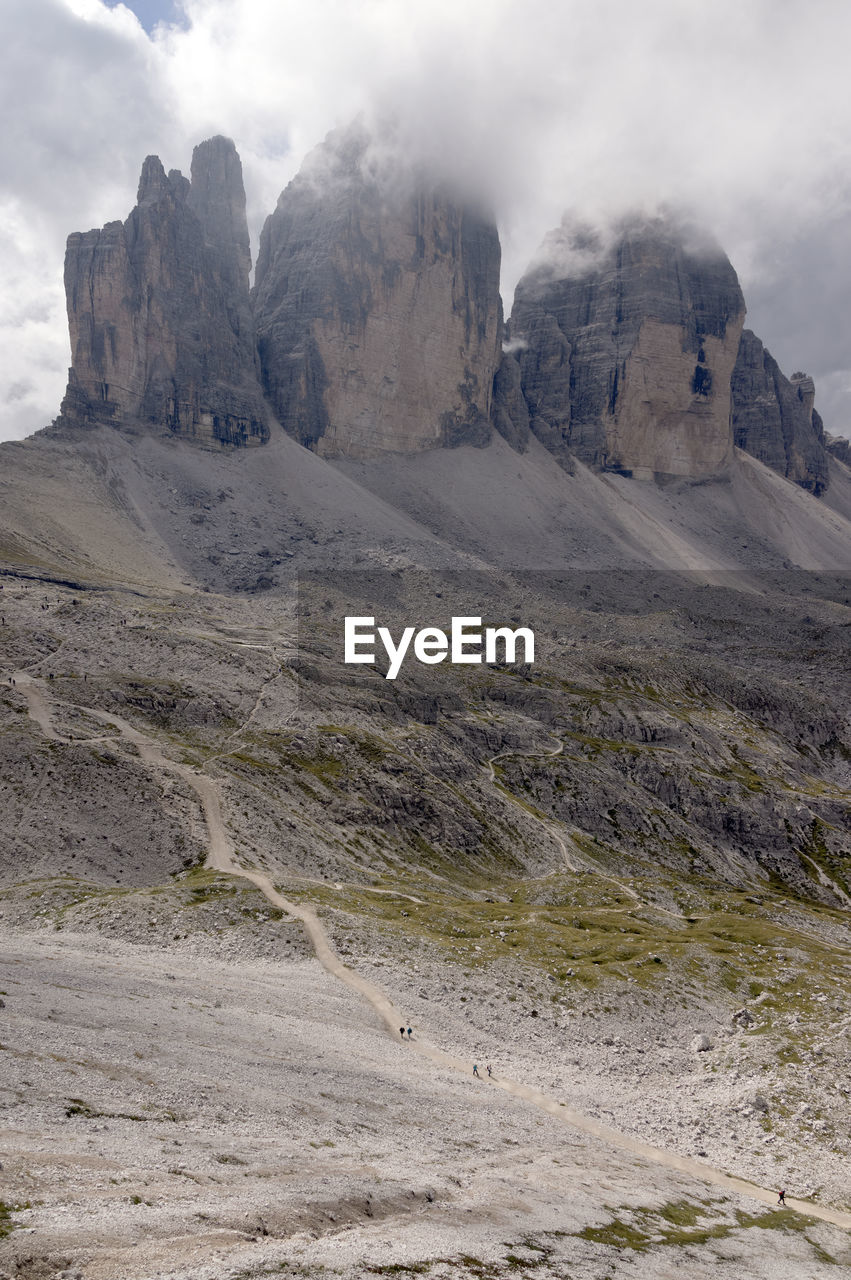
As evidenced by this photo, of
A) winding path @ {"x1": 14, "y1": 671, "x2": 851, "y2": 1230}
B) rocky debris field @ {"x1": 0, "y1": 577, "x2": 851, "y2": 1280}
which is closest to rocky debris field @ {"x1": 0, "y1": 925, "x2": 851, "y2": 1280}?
rocky debris field @ {"x1": 0, "y1": 577, "x2": 851, "y2": 1280}

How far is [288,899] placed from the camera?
236 ft

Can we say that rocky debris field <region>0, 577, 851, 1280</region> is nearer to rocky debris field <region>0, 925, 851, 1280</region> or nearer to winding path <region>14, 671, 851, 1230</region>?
rocky debris field <region>0, 925, 851, 1280</region>

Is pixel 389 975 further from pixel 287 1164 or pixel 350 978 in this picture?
pixel 287 1164

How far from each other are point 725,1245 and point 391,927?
3638 centimetres

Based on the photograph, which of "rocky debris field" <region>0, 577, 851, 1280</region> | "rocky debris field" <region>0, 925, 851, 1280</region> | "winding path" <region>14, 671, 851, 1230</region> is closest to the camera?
"rocky debris field" <region>0, 925, 851, 1280</region>

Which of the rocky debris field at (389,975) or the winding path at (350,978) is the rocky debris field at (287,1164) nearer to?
the rocky debris field at (389,975)

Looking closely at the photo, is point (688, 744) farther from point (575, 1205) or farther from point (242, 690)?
point (575, 1205)

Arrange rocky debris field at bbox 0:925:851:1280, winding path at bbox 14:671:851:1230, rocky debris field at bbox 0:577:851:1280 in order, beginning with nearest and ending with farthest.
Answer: rocky debris field at bbox 0:925:851:1280 < rocky debris field at bbox 0:577:851:1280 < winding path at bbox 14:671:851:1230

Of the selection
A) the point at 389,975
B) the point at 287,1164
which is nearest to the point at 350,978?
the point at 389,975

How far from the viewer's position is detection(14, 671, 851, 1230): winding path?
4259cm

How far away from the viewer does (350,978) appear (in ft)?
195

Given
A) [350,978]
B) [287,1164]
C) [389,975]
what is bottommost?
[389,975]

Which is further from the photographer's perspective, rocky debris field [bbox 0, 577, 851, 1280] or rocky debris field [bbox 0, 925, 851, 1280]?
rocky debris field [bbox 0, 577, 851, 1280]

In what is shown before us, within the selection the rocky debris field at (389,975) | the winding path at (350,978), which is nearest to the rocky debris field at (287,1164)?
the rocky debris field at (389,975)
